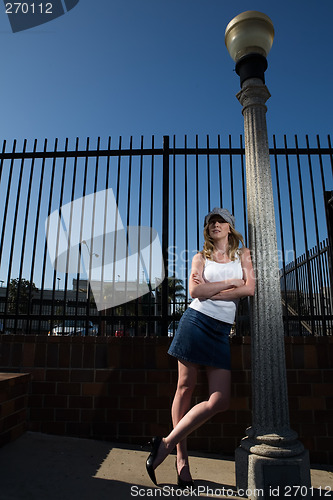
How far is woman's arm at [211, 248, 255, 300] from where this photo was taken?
91.4 inches

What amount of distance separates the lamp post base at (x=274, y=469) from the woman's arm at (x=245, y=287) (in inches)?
36.0

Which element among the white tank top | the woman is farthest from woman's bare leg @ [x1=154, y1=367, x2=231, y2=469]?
the white tank top

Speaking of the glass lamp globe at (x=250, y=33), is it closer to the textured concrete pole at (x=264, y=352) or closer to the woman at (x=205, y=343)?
the textured concrete pole at (x=264, y=352)

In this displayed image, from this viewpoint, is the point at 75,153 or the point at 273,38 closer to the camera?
the point at 273,38

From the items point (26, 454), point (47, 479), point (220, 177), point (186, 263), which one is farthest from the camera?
point (220, 177)

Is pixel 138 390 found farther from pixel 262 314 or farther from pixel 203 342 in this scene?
pixel 262 314

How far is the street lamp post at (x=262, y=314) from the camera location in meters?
2.08

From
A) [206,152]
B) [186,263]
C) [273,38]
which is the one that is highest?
[273,38]

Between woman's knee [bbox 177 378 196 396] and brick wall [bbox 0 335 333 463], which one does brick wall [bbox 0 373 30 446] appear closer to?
brick wall [bbox 0 335 333 463]

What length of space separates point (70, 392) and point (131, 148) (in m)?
2.69

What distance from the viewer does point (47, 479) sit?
231 centimetres

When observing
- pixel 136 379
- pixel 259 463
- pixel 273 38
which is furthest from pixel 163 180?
pixel 259 463

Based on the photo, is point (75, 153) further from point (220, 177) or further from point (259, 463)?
point (259, 463)

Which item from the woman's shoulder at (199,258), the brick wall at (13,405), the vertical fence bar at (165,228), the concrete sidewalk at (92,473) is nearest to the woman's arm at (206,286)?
the woman's shoulder at (199,258)
